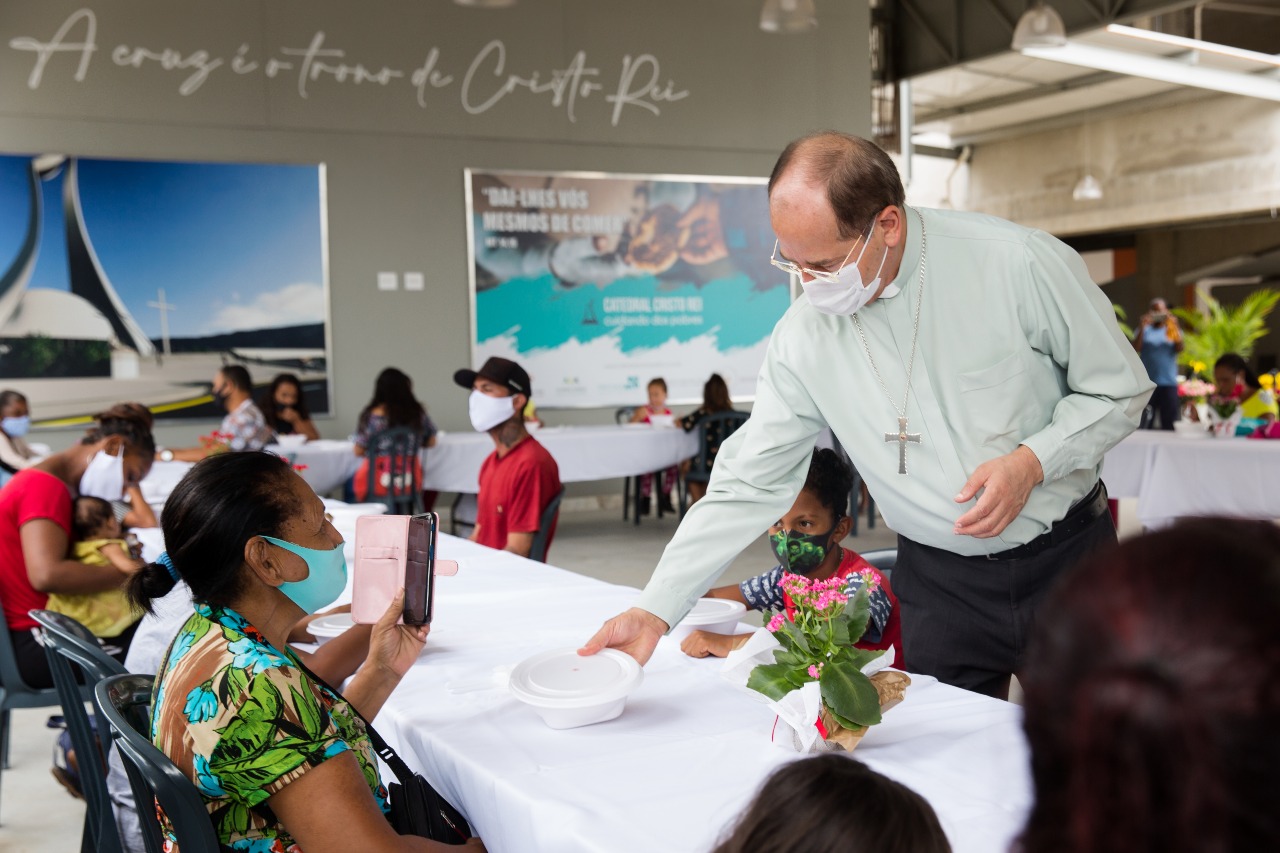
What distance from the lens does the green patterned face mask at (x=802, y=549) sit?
7.62ft

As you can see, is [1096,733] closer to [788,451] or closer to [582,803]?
[582,803]

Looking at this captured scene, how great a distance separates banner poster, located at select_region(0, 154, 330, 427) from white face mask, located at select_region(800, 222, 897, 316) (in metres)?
6.80

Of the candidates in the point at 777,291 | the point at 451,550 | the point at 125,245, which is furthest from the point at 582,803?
the point at 777,291

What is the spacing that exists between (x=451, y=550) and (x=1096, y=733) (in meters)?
2.83

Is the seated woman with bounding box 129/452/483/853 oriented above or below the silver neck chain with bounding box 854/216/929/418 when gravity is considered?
below

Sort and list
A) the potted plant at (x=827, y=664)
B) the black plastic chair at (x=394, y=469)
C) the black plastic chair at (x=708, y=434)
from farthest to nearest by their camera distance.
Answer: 1. the black plastic chair at (x=708, y=434)
2. the black plastic chair at (x=394, y=469)
3. the potted plant at (x=827, y=664)

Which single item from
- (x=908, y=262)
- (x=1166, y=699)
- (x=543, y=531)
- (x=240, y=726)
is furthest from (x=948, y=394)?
(x=543, y=531)

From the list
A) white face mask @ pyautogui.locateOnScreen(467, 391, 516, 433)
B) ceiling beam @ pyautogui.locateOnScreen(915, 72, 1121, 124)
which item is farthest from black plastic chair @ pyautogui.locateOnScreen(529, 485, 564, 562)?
ceiling beam @ pyautogui.locateOnScreen(915, 72, 1121, 124)

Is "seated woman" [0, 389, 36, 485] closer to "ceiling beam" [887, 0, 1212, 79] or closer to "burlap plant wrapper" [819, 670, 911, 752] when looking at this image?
"burlap plant wrapper" [819, 670, 911, 752]

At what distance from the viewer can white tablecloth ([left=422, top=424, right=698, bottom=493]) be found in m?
6.80

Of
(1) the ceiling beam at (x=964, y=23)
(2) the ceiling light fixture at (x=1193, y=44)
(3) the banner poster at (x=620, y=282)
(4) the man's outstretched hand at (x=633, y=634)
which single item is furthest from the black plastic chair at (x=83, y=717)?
(2) the ceiling light fixture at (x=1193, y=44)

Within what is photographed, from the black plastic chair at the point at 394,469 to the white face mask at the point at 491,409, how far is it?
2896 millimetres

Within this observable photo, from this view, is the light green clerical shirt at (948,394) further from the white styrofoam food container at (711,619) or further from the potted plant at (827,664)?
the potted plant at (827,664)

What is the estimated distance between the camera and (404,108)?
8.32 meters
